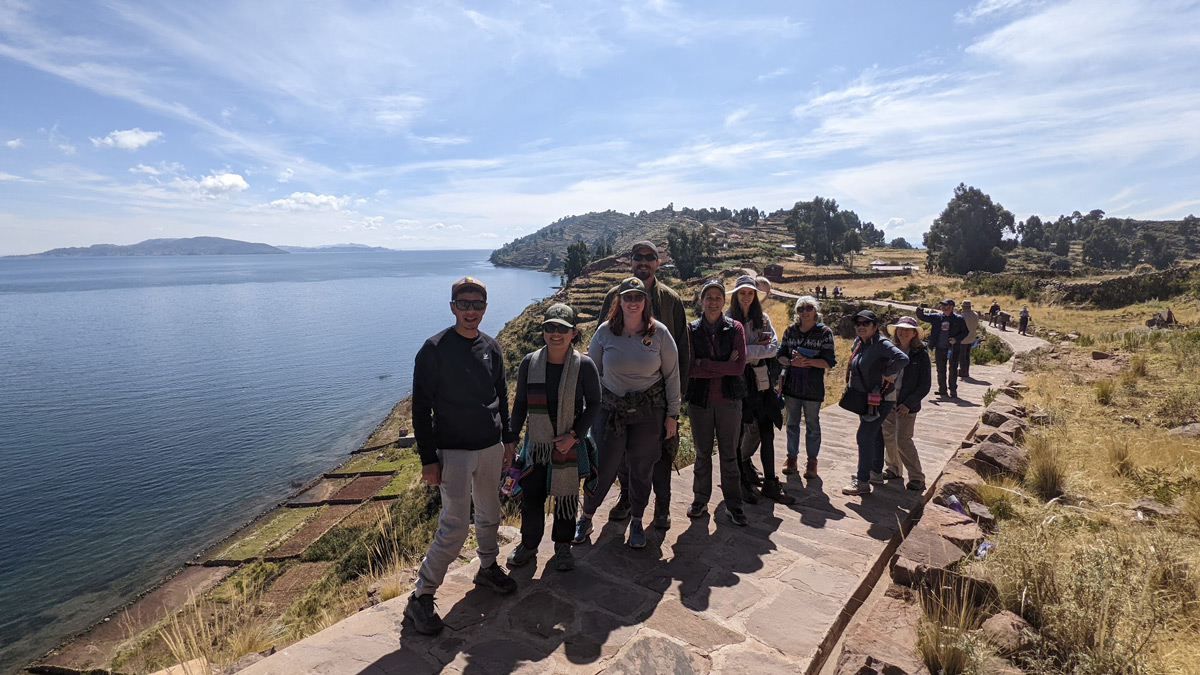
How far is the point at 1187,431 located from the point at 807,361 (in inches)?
231

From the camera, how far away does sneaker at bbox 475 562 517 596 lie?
352cm

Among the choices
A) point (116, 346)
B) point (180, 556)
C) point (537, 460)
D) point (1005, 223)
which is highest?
point (1005, 223)

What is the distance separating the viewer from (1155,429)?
23.5 ft

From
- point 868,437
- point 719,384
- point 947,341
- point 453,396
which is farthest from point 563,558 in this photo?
point 947,341

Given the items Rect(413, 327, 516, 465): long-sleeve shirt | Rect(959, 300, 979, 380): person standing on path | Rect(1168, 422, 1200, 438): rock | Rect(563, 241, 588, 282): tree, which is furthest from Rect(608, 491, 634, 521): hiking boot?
Rect(563, 241, 588, 282): tree

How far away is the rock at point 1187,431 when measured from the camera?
Result: 6691mm

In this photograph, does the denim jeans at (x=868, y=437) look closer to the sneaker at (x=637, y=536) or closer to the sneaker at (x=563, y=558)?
the sneaker at (x=637, y=536)

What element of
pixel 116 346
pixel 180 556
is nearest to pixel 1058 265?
pixel 180 556

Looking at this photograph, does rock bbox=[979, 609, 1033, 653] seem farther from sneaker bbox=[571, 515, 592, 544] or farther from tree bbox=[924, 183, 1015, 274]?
tree bbox=[924, 183, 1015, 274]

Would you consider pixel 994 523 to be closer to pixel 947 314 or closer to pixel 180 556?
pixel 947 314

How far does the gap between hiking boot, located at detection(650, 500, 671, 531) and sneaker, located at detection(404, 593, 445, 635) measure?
186 centimetres

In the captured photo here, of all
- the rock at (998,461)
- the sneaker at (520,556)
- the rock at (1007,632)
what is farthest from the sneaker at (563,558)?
the rock at (998,461)

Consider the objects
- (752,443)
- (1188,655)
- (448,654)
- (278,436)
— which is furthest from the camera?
(278,436)

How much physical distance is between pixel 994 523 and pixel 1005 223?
71.3m
